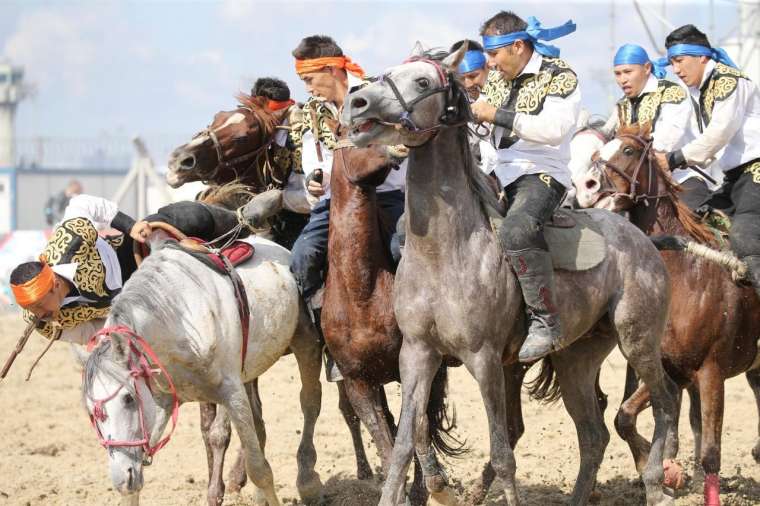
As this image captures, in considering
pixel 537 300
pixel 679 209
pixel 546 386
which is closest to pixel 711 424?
pixel 546 386

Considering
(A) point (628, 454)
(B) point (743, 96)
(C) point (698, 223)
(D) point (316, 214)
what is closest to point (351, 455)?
(A) point (628, 454)

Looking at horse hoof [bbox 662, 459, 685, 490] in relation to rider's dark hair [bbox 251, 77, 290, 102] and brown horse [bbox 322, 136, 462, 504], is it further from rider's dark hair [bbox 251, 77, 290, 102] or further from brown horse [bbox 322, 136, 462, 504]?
rider's dark hair [bbox 251, 77, 290, 102]

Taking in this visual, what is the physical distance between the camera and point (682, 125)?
7.27m

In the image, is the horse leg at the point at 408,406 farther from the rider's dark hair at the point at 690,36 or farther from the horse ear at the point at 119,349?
the rider's dark hair at the point at 690,36

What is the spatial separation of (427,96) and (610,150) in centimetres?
207

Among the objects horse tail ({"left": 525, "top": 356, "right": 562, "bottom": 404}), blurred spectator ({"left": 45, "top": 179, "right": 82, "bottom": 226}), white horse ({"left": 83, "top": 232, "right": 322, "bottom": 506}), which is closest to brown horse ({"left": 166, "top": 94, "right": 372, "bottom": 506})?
white horse ({"left": 83, "top": 232, "right": 322, "bottom": 506})

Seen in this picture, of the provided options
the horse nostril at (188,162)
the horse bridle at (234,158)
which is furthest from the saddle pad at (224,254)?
the horse bridle at (234,158)

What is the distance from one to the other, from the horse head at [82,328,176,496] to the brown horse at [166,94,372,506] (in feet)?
5.11

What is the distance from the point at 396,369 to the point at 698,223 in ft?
7.34

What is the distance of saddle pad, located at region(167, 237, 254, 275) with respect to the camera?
6.16 m

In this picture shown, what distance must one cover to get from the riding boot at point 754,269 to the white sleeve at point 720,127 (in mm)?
694

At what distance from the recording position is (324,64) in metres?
6.70

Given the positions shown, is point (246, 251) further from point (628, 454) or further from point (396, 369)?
point (628, 454)

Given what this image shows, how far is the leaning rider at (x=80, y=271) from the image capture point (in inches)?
251
